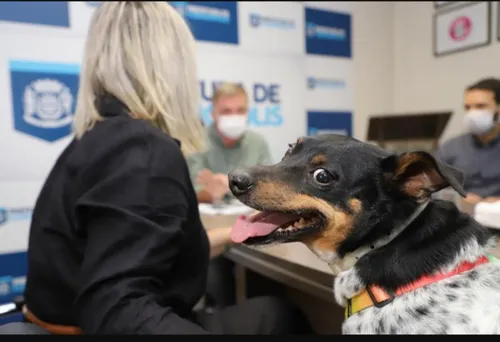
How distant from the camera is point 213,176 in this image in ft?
3.53

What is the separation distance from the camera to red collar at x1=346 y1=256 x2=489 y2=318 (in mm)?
666

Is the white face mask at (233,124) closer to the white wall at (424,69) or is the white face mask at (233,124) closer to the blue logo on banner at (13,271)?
the white wall at (424,69)

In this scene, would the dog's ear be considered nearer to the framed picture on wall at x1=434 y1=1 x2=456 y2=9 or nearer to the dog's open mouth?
the dog's open mouth

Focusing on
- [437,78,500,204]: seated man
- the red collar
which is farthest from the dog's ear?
[437,78,500,204]: seated man

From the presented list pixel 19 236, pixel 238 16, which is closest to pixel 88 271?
pixel 19 236

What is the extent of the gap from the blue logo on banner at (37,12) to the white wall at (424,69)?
7.95 feet

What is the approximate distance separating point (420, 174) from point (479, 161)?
4.28ft

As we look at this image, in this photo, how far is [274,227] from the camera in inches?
23.5

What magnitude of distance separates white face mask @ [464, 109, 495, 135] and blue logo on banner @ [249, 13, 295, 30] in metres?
2.13

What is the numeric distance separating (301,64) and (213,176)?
93.0 inches

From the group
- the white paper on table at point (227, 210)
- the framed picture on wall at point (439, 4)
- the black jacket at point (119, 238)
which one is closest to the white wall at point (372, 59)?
the framed picture on wall at point (439, 4)

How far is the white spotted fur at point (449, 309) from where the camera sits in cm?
60

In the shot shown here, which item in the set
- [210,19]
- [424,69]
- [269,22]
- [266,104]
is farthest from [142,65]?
[269,22]

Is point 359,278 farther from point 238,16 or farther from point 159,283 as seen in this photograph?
point 238,16
